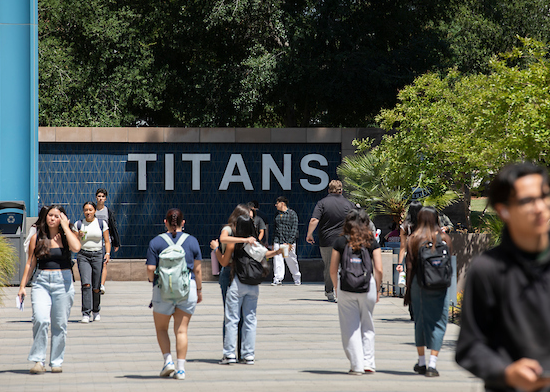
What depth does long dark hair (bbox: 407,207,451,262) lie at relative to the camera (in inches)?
337

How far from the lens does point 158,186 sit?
19.6 metres

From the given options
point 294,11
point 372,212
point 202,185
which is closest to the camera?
point 372,212

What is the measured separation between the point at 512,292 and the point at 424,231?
5.47 metres

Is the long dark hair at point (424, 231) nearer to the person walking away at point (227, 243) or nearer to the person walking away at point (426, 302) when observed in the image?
the person walking away at point (426, 302)

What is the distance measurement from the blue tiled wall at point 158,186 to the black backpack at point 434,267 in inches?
440

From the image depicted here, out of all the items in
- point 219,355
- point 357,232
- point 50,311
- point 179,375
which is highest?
point 357,232

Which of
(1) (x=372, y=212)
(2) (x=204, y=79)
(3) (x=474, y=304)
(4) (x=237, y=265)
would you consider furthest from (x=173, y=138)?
(3) (x=474, y=304)

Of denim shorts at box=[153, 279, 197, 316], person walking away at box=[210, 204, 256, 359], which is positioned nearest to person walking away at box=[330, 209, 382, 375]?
person walking away at box=[210, 204, 256, 359]

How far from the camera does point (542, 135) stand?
1190cm

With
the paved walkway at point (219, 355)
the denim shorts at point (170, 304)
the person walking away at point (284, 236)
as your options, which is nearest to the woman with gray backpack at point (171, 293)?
the denim shorts at point (170, 304)

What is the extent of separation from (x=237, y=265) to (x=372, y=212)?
9752 mm

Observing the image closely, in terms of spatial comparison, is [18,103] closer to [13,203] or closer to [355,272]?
[13,203]

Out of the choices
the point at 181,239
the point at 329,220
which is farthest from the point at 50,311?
the point at 329,220

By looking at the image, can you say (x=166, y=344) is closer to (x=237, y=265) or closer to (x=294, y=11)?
(x=237, y=265)
